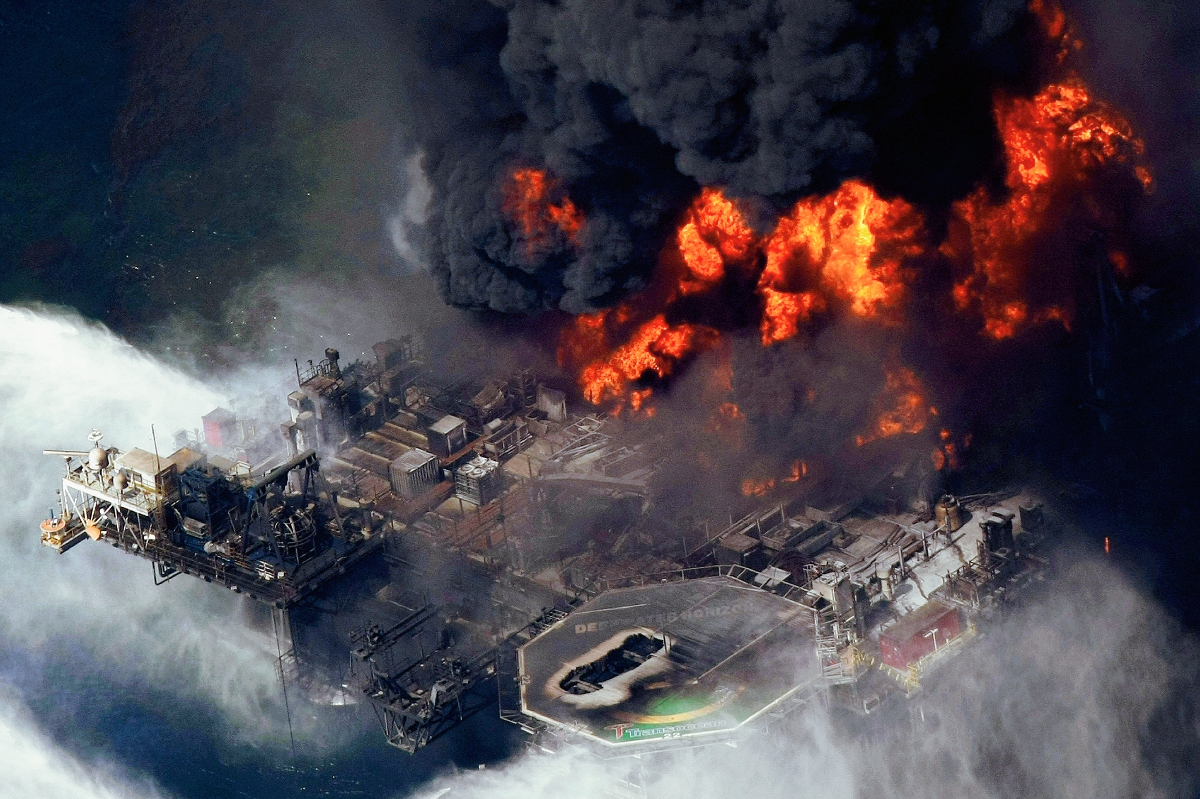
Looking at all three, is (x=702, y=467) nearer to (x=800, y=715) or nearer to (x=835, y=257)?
(x=835, y=257)

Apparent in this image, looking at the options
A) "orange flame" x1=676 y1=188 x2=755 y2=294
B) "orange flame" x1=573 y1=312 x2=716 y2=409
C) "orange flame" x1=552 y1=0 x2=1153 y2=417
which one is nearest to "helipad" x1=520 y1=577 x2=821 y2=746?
"orange flame" x1=552 y1=0 x2=1153 y2=417

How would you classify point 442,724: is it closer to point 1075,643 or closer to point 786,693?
point 786,693

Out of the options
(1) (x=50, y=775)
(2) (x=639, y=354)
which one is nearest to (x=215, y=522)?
(1) (x=50, y=775)

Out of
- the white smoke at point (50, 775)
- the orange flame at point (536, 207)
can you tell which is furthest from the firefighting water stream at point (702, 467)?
the white smoke at point (50, 775)

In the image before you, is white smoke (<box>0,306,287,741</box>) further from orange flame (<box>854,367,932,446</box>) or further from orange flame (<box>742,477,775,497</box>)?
orange flame (<box>854,367,932,446</box>)

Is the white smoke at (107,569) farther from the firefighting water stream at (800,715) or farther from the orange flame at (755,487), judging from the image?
the orange flame at (755,487)

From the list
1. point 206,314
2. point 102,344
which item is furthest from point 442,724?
point 206,314
